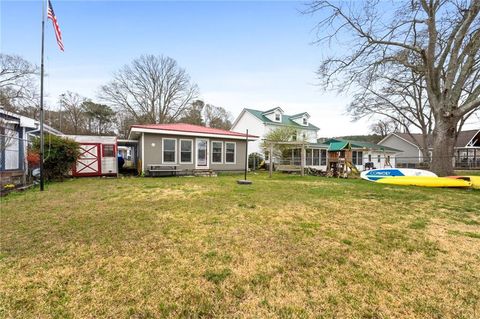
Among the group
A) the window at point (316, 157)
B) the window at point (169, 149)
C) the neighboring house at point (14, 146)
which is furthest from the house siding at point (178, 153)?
the window at point (316, 157)

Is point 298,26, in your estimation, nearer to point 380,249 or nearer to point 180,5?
point 180,5

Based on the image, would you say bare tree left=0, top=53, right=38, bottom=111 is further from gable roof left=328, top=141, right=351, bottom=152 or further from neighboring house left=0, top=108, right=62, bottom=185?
gable roof left=328, top=141, right=351, bottom=152

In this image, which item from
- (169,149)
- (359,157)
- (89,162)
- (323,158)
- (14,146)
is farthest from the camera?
(359,157)

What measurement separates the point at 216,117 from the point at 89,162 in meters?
24.9

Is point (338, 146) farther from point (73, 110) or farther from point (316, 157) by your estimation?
point (73, 110)

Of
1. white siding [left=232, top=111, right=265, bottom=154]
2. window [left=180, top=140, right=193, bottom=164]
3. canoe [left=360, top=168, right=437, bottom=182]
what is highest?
white siding [left=232, top=111, right=265, bottom=154]

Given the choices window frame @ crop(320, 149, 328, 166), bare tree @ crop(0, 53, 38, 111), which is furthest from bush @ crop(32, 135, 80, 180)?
window frame @ crop(320, 149, 328, 166)

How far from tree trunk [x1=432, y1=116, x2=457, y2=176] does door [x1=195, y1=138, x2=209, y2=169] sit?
1219cm

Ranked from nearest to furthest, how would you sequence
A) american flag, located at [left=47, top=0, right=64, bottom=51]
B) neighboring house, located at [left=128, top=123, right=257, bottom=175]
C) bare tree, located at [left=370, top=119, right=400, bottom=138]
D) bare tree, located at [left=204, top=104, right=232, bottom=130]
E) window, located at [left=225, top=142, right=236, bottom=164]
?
american flag, located at [left=47, top=0, right=64, bottom=51] < neighboring house, located at [left=128, top=123, right=257, bottom=175] < window, located at [left=225, top=142, right=236, bottom=164] < bare tree, located at [left=204, top=104, right=232, bottom=130] < bare tree, located at [left=370, top=119, right=400, bottom=138]

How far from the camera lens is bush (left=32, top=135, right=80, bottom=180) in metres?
9.77

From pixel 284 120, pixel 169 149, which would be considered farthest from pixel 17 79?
pixel 284 120

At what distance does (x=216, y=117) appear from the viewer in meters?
35.9

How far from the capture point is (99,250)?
9.77ft

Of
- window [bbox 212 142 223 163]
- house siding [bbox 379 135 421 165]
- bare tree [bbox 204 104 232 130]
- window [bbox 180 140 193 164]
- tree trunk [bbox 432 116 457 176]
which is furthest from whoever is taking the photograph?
bare tree [bbox 204 104 232 130]
